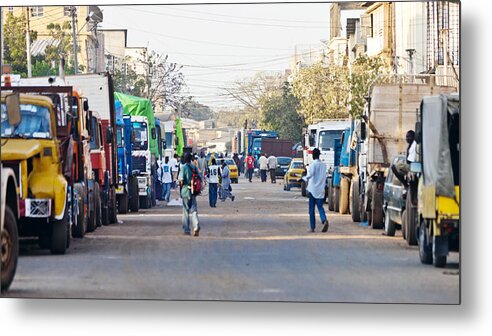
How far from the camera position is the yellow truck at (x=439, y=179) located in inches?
803

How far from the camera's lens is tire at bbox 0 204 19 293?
1842 cm

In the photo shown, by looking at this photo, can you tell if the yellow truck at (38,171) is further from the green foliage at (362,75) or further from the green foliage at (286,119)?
the green foliage at (286,119)

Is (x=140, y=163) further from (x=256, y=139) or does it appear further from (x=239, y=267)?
(x=256, y=139)

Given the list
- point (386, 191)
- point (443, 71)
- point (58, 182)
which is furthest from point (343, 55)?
point (58, 182)

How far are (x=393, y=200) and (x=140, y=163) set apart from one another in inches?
601

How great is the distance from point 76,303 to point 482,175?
17.3 ft

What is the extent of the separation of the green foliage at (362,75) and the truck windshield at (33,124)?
82.9 ft

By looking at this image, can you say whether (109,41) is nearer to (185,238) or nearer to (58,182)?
(185,238)

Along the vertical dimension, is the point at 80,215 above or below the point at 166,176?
above

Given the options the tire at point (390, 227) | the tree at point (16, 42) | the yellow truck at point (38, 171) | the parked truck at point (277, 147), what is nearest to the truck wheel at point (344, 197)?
the tree at point (16, 42)

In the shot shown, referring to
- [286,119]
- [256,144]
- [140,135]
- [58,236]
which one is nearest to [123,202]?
[140,135]

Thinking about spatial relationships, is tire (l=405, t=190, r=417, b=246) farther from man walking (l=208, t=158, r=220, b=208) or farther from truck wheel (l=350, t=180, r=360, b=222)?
man walking (l=208, t=158, r=220, b=208)

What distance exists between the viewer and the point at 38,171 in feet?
75.2

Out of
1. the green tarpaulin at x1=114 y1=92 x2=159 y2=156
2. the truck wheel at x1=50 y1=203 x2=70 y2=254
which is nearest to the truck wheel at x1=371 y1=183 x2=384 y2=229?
the truck wheel at x1=50 y1=203 x2=70 y2=254
